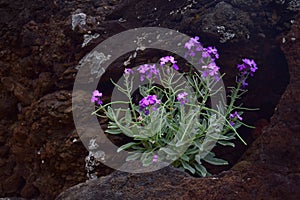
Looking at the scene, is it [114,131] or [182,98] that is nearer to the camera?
[182,98]

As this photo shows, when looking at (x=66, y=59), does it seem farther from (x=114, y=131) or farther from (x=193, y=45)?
(x=193, y=45)

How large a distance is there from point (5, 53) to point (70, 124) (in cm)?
79

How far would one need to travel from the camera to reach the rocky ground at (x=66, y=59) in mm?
2453

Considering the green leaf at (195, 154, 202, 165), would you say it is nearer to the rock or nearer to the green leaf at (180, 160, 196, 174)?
the green leaf at (180, 160, 196, 174)

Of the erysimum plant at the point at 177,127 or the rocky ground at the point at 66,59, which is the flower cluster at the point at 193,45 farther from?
the rocky ground at the point at 66,59

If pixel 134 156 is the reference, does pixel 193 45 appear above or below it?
above

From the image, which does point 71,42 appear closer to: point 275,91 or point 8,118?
point 8,118

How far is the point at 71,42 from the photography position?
8.69ft

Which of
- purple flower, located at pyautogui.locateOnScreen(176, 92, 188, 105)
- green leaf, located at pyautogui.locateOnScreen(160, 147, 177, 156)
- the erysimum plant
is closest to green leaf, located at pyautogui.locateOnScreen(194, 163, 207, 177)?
the erysimum plant

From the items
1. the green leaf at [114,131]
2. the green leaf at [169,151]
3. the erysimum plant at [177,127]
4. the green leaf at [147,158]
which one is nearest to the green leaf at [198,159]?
the erysimum plant at [177,127]

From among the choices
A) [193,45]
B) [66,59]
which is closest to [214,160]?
[193,45]

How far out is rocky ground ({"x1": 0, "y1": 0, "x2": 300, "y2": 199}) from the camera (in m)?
2.45

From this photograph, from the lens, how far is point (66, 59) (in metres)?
2.65

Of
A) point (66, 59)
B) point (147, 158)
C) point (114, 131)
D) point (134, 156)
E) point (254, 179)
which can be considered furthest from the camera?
point (66, 59)
